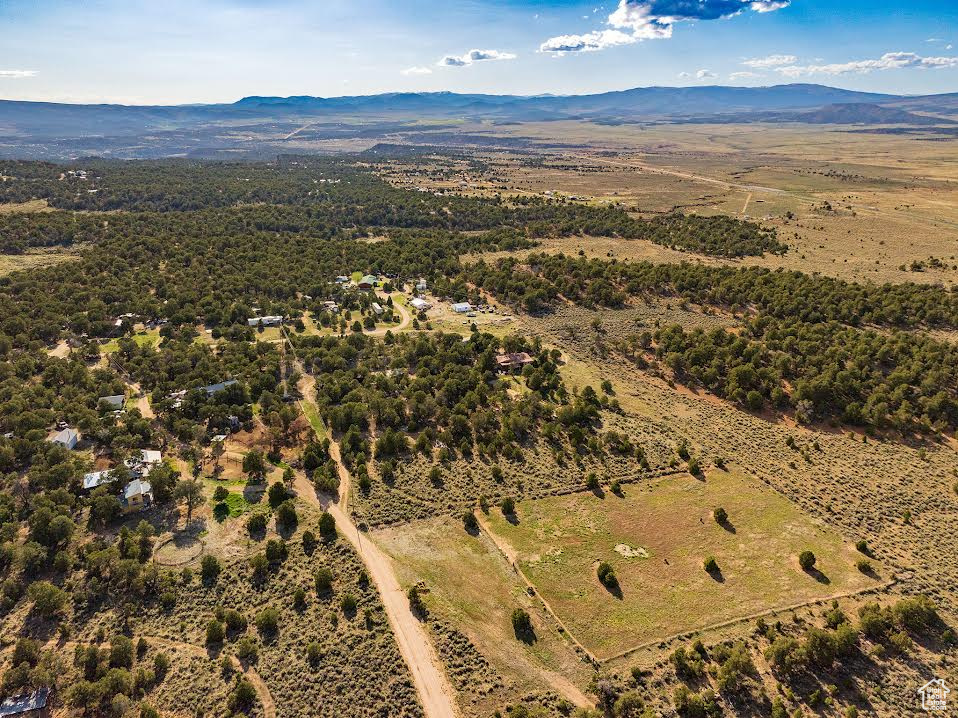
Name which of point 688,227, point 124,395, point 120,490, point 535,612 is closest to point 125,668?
point 120,490

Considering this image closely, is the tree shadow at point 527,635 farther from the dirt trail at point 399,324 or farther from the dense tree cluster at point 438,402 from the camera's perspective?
the dirt trail at point 399,324

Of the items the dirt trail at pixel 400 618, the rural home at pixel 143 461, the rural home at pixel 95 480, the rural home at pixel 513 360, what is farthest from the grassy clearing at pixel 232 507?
the rural home at pixel 513 360

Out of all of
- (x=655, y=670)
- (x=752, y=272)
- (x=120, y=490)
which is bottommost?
(x=655, y=670)

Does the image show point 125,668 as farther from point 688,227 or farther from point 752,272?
point 688,227

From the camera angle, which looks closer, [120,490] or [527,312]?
[120,490]

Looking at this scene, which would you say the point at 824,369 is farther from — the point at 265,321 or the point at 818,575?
the point at 265,321

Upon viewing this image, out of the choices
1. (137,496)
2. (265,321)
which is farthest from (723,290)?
(137,496)

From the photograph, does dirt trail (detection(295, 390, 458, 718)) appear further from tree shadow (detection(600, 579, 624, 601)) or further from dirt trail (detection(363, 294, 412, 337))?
dirt trail (detection(363, 294, 412, 337))

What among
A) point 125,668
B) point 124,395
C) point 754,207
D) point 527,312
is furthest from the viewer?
point 754,207
